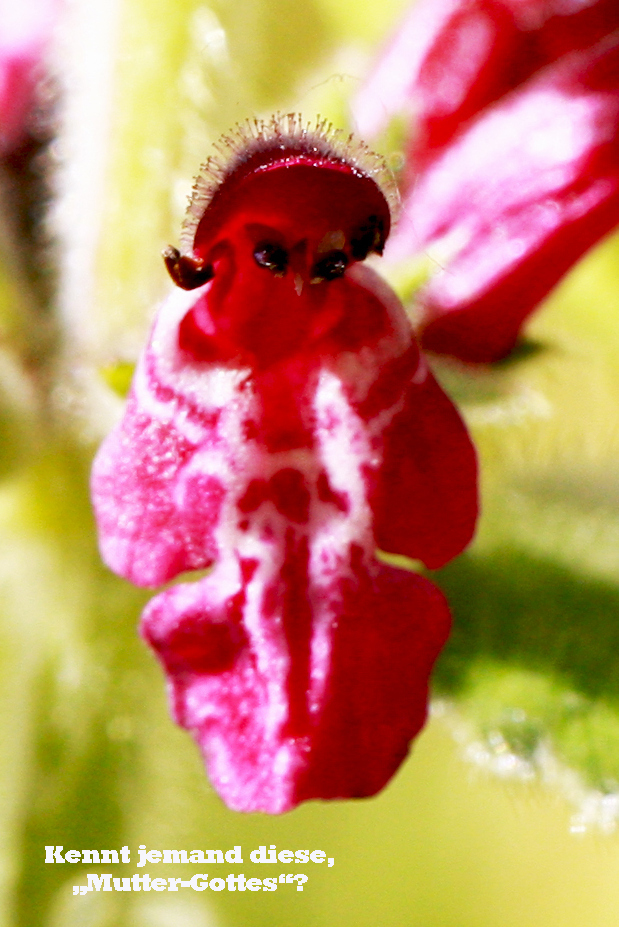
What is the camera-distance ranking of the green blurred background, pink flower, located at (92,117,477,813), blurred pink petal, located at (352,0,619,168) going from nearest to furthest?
1. pink flower, located at (92,117,477,813)
2. the green blurred background
3. blurred pink petal, located at (352,0,619,168)

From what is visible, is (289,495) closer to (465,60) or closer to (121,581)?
(121,581)

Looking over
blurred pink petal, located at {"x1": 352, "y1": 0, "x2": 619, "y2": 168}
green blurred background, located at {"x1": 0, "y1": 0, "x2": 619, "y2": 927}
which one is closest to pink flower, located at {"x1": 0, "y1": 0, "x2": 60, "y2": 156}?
green blurred background, located at {"x1": 0, "y1": 0, "x2": 619, "y2": 927}

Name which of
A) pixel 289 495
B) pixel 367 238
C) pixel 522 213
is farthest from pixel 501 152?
pixel 289 495

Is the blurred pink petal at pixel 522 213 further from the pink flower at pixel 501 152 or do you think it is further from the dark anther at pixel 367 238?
the dark anther at pixel 367 238

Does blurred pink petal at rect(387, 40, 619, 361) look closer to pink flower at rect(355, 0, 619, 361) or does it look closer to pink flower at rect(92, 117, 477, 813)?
pink flower at rect(355, 0, 619, 361)

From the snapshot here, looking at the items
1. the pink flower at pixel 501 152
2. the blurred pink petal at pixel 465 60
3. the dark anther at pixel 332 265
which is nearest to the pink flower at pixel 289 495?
the dark anther at pixel 332 265

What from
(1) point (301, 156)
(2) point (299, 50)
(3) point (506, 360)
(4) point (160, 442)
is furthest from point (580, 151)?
(2) point (299, 50)

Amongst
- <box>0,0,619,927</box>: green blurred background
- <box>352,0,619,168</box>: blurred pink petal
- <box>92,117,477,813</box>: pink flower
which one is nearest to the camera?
<box>92,117,477,813</box>: pink flower
